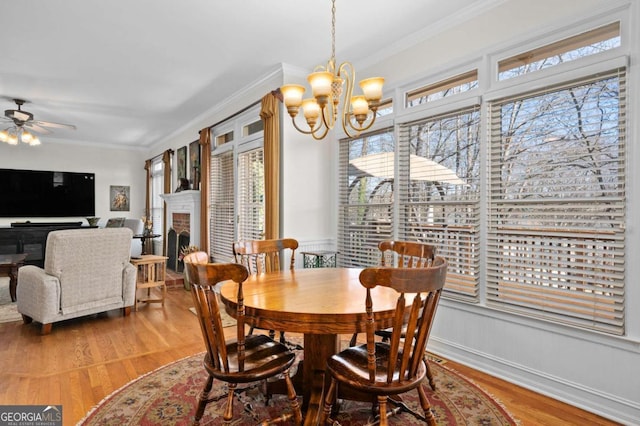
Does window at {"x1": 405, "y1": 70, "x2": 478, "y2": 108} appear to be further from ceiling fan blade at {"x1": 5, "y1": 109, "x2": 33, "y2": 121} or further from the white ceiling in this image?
ceiling fan blade at {"x1": 5, "y1": 109, "x2": 33, "y2": 121}

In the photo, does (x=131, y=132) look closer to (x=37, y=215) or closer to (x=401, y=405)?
(x=37, y=215)

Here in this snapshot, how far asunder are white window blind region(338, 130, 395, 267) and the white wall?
22.2 feet

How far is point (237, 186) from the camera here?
509cm

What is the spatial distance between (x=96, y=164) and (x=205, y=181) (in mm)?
4402

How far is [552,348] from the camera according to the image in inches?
93.6

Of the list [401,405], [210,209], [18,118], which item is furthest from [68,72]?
[401,405]

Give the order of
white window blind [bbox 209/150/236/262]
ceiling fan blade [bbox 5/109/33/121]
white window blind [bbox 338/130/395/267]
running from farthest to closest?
white window blind [bbox 209/150/236/262], ceiling fan blade [bbox 5/109/33/121], white window blind [bbox 338/130/395/267]

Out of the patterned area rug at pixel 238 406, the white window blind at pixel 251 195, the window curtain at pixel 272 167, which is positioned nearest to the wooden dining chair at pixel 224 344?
the patterned area rug at pixel 238 406

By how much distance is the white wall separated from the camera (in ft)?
24.9

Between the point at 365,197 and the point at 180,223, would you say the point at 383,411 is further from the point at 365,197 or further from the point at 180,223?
the point at 180,223

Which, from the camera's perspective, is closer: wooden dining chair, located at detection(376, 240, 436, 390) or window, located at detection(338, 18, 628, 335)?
window, located at detection(338, 18, 628, 335)

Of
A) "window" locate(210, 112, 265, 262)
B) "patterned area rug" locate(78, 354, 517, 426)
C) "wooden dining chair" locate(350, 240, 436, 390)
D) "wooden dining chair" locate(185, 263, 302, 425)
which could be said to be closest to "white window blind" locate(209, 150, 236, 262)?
"window" locate(210, 112, 265, 262)

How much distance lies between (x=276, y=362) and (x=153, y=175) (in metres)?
8.01

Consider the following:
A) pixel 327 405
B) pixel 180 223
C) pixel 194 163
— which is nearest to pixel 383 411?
pixel 327 405
